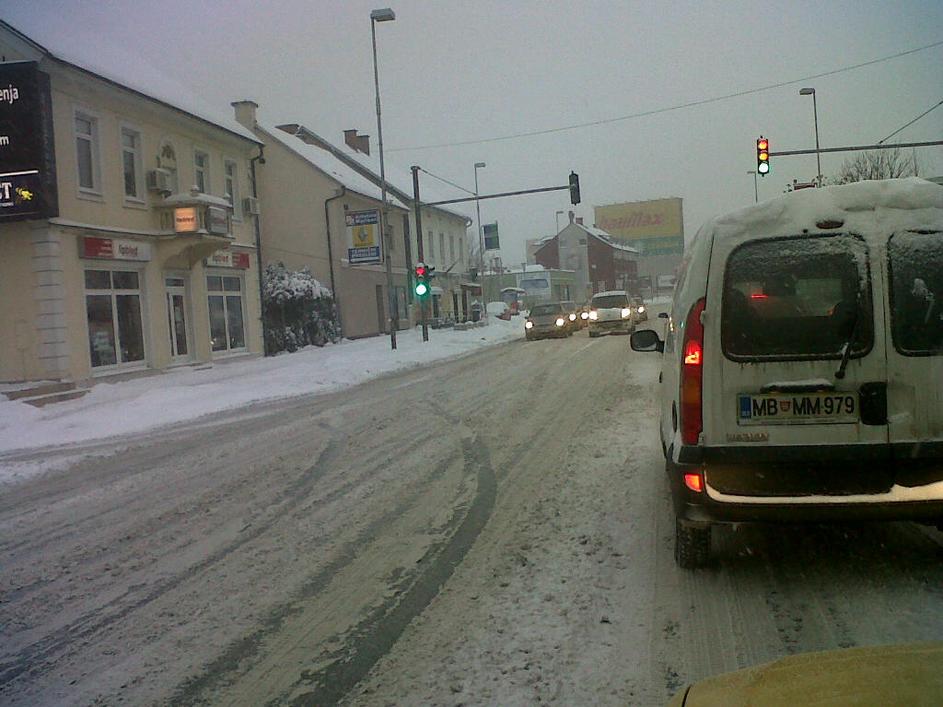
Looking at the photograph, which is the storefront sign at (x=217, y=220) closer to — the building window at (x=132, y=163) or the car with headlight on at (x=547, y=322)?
the building window at (x=132, y=163)

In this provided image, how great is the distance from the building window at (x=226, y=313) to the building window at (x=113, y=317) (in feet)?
12.5

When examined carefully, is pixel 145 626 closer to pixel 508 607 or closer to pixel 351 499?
pixel 508 607

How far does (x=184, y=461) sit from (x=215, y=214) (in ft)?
47.2

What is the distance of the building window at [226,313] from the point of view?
26.0m

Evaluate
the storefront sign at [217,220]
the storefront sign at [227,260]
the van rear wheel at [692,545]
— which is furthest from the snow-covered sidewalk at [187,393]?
the van rear wheel at [692,545]

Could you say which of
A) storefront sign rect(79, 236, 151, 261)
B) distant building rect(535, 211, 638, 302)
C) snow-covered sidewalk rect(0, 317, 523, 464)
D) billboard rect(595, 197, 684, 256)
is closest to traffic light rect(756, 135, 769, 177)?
snow-covered sidewalk rect(0, 317, 523, 464)

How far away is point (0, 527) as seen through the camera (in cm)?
711

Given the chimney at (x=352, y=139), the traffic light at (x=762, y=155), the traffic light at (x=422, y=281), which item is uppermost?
the chimney at (x=352, y=139)

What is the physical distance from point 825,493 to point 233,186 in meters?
26.1

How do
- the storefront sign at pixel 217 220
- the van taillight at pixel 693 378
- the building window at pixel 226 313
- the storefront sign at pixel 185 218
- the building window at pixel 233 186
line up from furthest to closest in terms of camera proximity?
the building window at pixel 233 186
the building window at pixel 226 313
the storefront sign at pixel 217 220
the storefront sign at pixel 185 218
the van taillight at pixel 693 378

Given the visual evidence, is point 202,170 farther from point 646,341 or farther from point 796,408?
point 796,408

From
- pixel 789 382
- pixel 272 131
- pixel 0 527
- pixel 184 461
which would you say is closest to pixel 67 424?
pixel 184 461

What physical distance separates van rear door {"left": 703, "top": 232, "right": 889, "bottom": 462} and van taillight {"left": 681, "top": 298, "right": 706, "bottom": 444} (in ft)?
0.14

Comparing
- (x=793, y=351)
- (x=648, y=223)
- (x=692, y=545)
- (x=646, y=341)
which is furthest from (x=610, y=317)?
(x=648, y=223)
